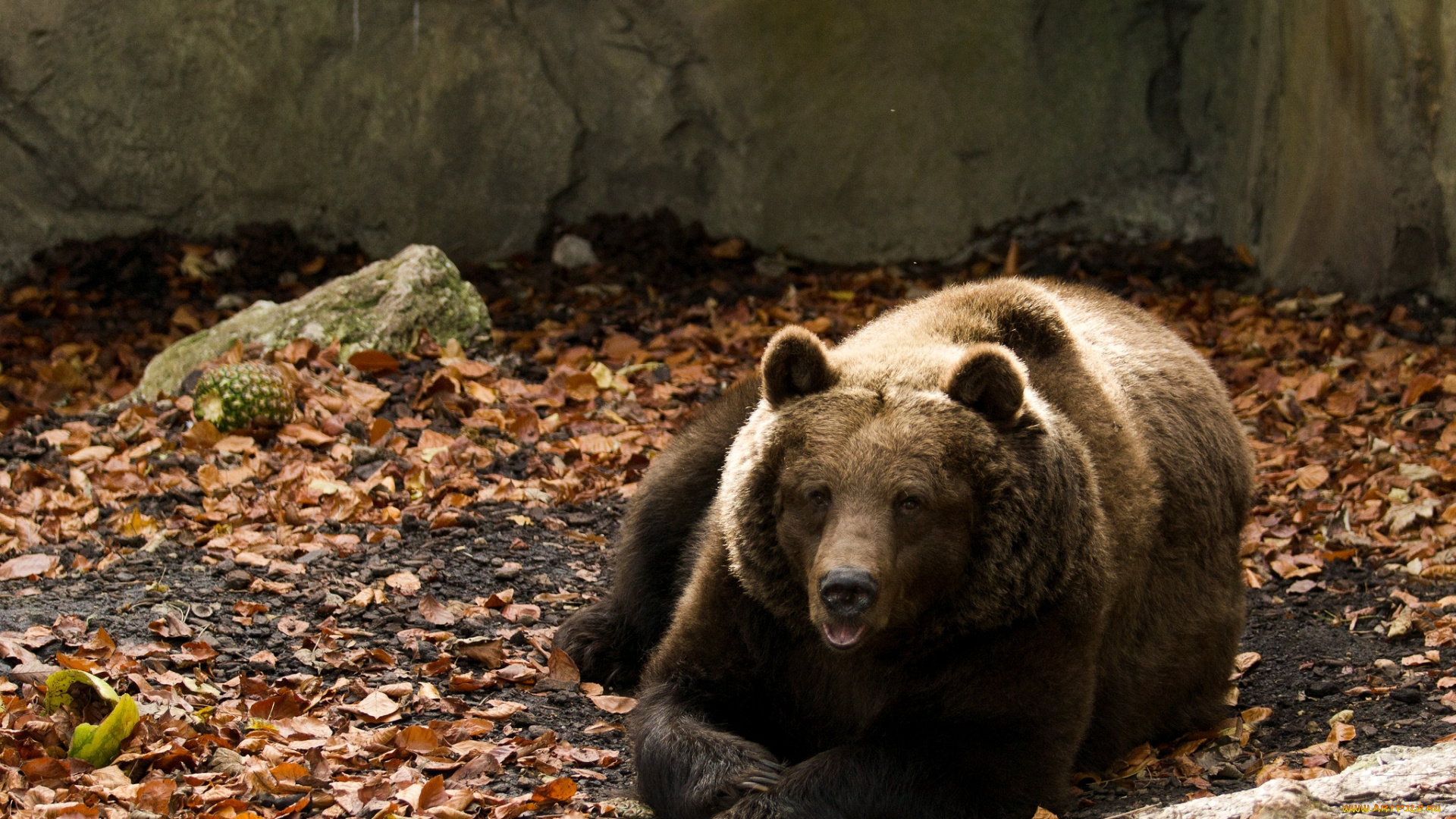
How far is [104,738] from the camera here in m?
3.62

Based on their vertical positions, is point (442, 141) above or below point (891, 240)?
above

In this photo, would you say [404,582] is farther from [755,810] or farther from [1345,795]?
[1345,795]

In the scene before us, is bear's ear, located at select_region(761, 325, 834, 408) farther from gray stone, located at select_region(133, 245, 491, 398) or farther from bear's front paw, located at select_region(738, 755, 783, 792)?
gray stone, located at select_region(133, 245, 491, 398)

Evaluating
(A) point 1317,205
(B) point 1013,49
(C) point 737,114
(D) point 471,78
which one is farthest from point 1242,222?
(D) point 471,78

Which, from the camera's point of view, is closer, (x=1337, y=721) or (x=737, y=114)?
(x=1337, y=721)

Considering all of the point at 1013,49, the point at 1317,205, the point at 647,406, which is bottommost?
the point at 647,406

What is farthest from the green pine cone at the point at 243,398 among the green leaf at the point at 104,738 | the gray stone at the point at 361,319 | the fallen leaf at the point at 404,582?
the green leaf at the point at 104,738

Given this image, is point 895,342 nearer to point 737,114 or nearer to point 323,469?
point 323,469

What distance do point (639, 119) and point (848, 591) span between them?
746 centimetres

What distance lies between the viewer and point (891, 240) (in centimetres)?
1036

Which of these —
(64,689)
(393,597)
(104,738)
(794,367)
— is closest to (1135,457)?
(794,367)

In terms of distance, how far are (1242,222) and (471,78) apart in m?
5.70

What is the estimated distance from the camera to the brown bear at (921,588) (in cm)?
342

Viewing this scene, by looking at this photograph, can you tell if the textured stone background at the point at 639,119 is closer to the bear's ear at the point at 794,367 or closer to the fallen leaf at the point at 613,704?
the fallen leaf at the point at 613,704
